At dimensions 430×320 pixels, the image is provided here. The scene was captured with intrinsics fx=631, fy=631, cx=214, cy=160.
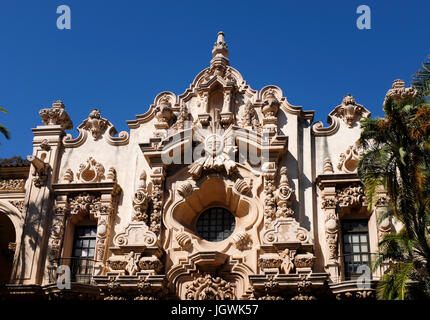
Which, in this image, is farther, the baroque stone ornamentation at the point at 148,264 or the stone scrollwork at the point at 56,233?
the stone scrollwork at the point at 56,233

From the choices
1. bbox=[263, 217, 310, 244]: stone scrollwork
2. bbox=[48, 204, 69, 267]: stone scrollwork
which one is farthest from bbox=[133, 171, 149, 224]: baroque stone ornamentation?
bbox=[263, 217, 310, 244]: stone scrollwork

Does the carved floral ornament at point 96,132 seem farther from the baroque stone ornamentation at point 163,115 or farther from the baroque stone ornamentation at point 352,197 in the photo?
the baroque stone ornamentation at point 352,197

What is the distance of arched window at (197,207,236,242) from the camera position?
70.1 feet

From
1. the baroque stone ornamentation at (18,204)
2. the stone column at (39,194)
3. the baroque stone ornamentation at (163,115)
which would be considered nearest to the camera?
the stone column at (39,194)

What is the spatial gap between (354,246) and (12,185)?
12.3m

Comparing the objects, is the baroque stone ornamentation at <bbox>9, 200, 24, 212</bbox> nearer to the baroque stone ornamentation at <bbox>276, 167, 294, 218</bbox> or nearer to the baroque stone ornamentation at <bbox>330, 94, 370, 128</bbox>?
the baroque stone ornamentation at <bbox>276, 167, 294, 218</bbox>

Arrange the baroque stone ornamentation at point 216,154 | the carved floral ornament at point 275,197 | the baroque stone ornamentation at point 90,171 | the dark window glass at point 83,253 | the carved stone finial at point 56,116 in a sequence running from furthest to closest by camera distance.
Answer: the carved stone finial at point 56,116 < the baroque stone ornamentation at point 90,171 < the baroque stone ornamentation at point 216,154 < the dark window glass at point 83,253 < the carved floral ornament at point 275,197

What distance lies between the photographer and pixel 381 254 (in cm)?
1642

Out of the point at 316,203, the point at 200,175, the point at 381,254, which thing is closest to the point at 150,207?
the point at 200,175

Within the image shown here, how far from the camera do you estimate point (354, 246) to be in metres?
20.4

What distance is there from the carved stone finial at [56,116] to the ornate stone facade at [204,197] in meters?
0.05

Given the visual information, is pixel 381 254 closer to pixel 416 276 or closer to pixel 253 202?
pixel 416 276

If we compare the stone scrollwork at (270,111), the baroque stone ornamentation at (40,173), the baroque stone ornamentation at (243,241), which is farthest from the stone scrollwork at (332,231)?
the baroque stone ornamentation at (40,173)

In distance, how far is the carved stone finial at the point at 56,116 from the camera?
23547mm
